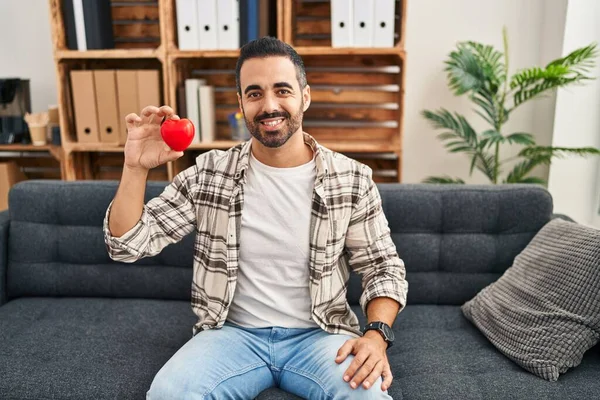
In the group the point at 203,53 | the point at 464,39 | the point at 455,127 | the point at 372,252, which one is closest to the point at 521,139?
the point at 455,127

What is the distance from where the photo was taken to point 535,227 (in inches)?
71.2

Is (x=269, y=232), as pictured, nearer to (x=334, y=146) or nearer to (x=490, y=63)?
(x=334, y=146)

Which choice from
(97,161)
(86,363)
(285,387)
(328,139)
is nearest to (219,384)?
(285,387)

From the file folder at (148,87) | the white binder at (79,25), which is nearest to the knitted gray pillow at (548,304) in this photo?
the file folder at (148,87)

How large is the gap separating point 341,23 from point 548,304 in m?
1.63

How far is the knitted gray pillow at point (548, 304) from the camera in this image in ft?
4.54

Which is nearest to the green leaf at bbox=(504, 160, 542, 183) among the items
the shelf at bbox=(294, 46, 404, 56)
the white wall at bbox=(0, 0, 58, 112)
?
the shelf at bbox=(294, 46, 404, 56)

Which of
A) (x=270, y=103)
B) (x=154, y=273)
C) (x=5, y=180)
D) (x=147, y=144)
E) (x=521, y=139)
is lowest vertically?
(x=154, y=273)

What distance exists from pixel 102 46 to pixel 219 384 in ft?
6.90

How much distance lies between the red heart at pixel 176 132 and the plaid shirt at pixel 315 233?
6.8 inches

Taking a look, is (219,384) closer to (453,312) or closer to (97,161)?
(453,312)

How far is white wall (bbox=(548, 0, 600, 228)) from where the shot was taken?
2639mm

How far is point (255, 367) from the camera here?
1334mm

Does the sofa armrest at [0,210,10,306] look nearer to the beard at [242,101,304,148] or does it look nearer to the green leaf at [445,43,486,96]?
the beard at [242,101,304,148]
